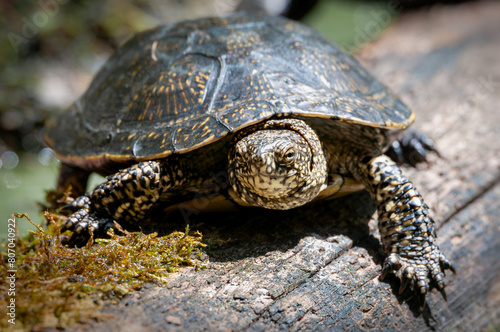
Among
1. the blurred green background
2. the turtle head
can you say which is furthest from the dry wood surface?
the blurred green background

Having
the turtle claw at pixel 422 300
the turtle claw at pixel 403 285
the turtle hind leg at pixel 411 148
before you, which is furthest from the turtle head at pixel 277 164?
the turtle hind leg at pixel 411 148

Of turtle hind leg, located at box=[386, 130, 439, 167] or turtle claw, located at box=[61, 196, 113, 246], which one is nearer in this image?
turtle claw, located at box=[61, 196, 113, 246]

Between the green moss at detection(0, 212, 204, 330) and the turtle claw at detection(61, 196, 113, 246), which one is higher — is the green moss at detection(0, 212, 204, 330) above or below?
above

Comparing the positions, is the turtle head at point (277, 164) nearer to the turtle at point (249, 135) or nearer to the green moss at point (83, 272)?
the turtle at point (249, 135)

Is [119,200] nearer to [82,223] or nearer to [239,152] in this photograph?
[82,223]

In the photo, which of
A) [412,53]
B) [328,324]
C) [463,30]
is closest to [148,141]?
[328,324]

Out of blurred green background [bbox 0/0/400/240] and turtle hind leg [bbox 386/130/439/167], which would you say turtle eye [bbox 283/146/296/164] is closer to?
turtle hind leg [bbox 386/130/439/167]

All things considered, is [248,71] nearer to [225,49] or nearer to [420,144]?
[225,49]
